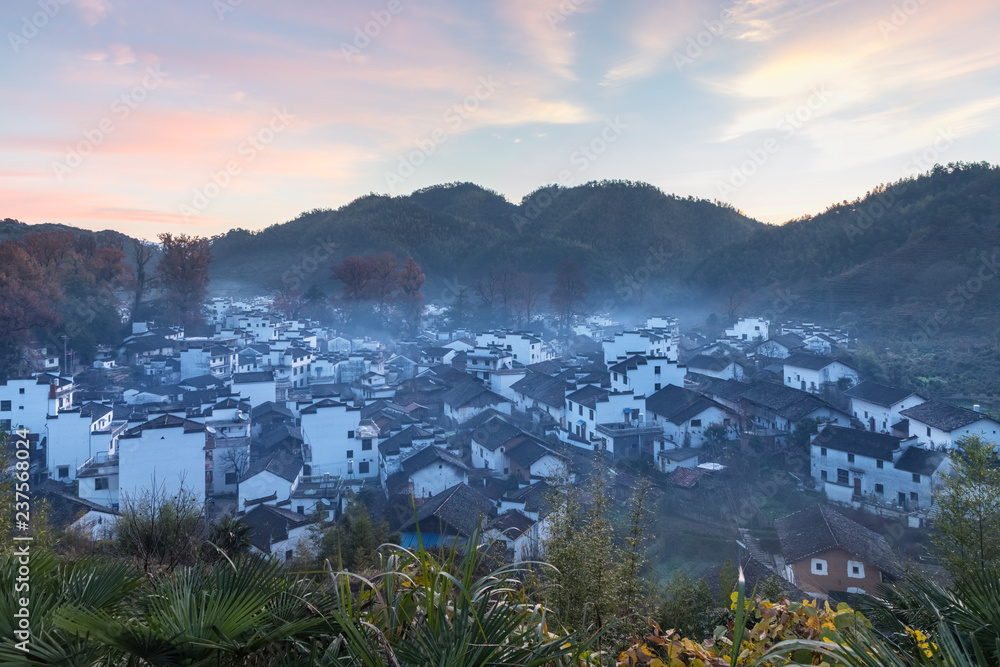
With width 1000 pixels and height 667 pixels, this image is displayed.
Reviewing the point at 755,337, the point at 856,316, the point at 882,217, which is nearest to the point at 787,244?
the point at 882,217

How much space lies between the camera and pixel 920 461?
10.0 metres

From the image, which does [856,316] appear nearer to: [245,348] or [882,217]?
[882,217]

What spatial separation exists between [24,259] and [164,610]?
22.4m

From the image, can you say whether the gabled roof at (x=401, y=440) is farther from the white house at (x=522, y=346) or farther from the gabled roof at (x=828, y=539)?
the white house at (x=522, y=346)

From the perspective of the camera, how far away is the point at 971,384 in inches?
650

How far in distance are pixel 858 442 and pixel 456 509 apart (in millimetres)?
7568

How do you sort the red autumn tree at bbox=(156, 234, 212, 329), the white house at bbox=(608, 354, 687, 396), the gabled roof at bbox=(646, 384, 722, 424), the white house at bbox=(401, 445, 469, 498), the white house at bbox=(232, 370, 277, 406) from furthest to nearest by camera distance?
1. the red autumn tree at bbox=(156, 234, 212, 329)
2. the white house at bbox=(608, 354, 687, 396)
3. the white house at bbox=(232, 370, 277, 406)
4. the gabled roof at bbox=(646, 384, 722, 424)
5. the white house at bbox=(401, 445, 469, 498)

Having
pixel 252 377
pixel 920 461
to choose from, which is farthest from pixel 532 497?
pixel 252 377

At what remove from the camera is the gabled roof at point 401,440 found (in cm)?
1131

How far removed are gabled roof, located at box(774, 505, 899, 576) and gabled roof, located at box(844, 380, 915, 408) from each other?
567 centimetres

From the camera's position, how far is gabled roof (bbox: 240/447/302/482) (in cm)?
967

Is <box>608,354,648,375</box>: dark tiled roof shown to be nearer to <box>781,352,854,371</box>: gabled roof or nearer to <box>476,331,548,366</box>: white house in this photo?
<box>781,352,854,371</box>: gabled roof

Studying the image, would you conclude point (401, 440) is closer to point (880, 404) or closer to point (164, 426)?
point (164, 426)

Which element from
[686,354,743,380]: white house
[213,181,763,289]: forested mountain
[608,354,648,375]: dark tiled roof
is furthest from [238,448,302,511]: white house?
[213,181,763,289]: forested mountain
